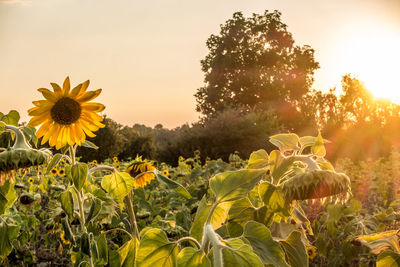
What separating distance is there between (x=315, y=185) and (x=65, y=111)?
1017 millimetres

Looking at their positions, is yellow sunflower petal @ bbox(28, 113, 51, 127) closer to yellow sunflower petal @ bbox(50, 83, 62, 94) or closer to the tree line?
yellow sunflower petal @ bbox(50, 83, 62, 94)

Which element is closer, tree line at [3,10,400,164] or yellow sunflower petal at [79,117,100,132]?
yellow sunflower petal at [79,117,100,132]

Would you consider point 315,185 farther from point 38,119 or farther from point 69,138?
point 38,119

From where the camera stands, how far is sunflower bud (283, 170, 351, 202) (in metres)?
0.76

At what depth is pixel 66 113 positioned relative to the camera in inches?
58.6

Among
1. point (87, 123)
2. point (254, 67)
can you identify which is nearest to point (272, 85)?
point (254, 67)

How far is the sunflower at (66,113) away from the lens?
146cm

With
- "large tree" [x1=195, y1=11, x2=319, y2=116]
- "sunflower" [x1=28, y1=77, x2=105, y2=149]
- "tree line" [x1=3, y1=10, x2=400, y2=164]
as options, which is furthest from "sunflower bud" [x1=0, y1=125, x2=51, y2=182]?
"large tree" [x1=195, y1=11, x2=319, y2=116]

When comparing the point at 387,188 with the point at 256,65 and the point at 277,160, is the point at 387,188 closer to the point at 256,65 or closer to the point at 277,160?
the point at 277,160

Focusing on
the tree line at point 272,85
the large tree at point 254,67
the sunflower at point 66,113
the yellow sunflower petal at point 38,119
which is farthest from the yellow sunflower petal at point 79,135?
the large tree at point 254,67

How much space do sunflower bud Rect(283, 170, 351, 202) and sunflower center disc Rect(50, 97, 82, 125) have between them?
Answer: 95 centimetres

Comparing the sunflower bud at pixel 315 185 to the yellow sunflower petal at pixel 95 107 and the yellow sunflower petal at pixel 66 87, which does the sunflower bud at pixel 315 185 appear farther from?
the yellow sunflower petal at pixel 66 87

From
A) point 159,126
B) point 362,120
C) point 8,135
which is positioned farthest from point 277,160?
point 159,126

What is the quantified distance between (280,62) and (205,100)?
5901mm
